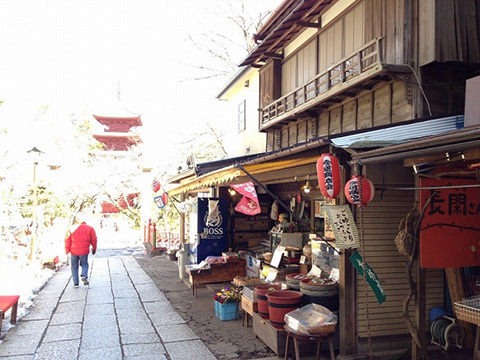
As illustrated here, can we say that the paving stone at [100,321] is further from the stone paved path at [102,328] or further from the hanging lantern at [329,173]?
the hanging lantern at [329,173]

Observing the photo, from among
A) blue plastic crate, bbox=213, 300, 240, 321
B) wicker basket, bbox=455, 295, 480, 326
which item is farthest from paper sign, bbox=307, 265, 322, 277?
wicker basket, bbox=455, 295, 480, 326

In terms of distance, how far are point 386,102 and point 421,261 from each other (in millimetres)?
3563

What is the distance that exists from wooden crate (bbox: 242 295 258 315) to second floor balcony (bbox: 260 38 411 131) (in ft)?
Result: 15.1

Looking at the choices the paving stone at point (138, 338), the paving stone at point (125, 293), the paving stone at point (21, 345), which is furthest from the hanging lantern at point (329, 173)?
the paving stone at point (125, 293)

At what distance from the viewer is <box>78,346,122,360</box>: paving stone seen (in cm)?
616

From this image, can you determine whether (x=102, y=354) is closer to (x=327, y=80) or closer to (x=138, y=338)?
(x=138, y=338)

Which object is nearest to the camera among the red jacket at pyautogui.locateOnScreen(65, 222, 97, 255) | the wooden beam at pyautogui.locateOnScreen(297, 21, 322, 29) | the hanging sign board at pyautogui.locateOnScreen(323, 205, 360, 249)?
the hanging sign board at pyautogui.locateOnScreen(323, 205, 360, 249)

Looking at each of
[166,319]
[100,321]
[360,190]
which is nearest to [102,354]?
[100,321]

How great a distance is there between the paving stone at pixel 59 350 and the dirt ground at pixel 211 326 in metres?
2.13

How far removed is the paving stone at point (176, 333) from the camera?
714 centimetres

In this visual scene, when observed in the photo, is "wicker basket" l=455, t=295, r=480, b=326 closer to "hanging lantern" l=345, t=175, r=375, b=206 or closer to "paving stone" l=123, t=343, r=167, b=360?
"hanging lantern" l=345, t=175, r=375, b=206

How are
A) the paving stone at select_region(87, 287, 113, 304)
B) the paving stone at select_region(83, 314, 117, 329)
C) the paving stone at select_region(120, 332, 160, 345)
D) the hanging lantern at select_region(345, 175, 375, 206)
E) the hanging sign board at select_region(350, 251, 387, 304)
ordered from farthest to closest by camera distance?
the paving stone at select_region(87, 287, 113, 304) → the paving stone at select_region(83, 314, 117, 329) → the paving stone at select_region(120, 332, 160, 345) → the hanging sign board at select_region(350, 251, 387, 304) → the hanging lantern at select_region(345, 175, 375, 206)

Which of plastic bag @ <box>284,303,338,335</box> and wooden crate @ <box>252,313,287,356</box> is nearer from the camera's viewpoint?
plastic bag @ <box>284,303,338,335</box>

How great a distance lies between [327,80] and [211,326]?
5801 millimetres
